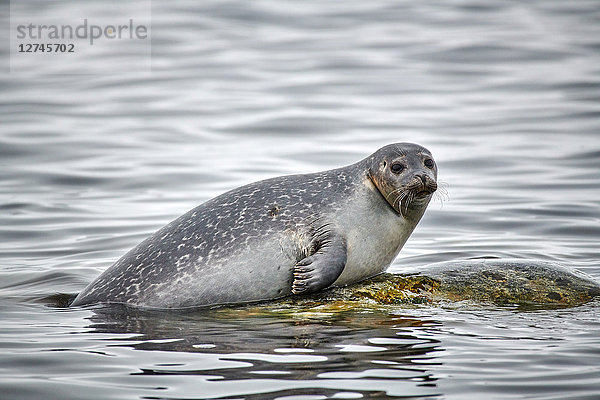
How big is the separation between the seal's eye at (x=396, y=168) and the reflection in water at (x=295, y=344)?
1.42 m

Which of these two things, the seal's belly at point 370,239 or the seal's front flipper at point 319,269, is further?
the seal's belly at point 370,239

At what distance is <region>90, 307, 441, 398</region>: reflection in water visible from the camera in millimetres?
6070

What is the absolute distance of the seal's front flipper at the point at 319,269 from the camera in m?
8.04

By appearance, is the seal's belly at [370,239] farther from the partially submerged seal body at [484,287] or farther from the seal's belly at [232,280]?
the seal's belly at [232,280]

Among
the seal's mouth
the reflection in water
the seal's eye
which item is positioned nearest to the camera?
the reflection in water

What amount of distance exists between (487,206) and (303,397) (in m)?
8.43

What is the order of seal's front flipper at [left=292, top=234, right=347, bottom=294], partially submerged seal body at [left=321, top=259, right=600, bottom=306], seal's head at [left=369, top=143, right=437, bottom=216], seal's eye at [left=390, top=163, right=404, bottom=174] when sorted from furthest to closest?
seal's eye at [left=390, top=163, right=404, bottom=174]
seal's head at [left=369, top=143, right=437, bottom=216]
partially submerged seal body at [left=321, top=259, right=600, bottom=306]
seal's front flipper at [left=292, top=234, right=347, bottom=294]

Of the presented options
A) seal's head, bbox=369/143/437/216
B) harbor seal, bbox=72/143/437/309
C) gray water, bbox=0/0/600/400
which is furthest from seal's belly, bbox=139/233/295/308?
seal's head, bbox=369/143/437/216

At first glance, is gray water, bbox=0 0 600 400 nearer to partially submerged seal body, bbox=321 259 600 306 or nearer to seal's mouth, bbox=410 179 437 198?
partially submerged seal body, bbox=321 259 600 306

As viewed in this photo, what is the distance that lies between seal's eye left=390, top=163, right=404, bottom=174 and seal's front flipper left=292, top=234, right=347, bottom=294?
36.3 inches

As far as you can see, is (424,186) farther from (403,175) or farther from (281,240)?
(281,240)

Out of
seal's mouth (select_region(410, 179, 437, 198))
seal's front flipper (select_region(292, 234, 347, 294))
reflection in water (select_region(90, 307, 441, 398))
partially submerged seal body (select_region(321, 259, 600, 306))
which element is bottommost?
reflection in water (select_region(90, 307, 441, 398))

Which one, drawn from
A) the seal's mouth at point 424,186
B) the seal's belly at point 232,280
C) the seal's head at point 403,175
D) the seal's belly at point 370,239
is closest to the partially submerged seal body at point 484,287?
the seal's belly at point 370,239

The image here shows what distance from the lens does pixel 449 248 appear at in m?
11.2
